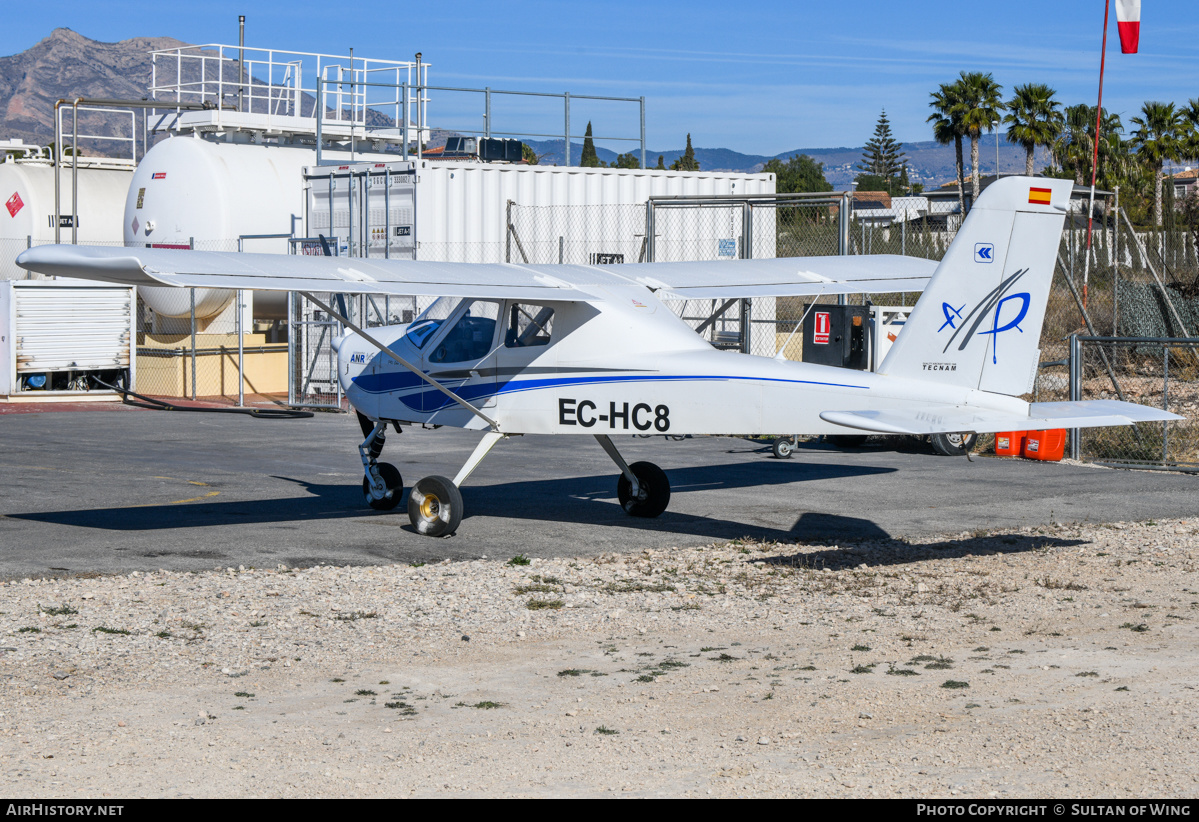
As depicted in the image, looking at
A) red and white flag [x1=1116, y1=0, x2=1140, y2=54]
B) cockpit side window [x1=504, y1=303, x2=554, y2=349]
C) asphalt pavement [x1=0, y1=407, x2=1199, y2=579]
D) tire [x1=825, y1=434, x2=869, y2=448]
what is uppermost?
red and white flag [x1=1116, y1=0, x2=1140, y2=54]

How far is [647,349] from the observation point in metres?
10.7

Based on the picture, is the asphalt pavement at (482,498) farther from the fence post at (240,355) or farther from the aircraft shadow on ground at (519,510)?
the fence post at (240,355)

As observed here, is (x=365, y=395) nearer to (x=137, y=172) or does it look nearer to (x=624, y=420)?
(x=624, y=420)

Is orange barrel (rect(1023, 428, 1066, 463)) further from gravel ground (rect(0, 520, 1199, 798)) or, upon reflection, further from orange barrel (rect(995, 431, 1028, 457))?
gravel ground (rect(0, 520, 1199, 798))

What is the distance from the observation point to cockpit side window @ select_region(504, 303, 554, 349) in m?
11.2

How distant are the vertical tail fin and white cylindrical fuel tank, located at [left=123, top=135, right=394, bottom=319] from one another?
17.7m

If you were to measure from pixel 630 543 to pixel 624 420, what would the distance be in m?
1.04

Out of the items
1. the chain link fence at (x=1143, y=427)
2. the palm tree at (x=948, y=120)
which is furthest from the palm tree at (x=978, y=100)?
the chain link fence at (x=1143, y=427)

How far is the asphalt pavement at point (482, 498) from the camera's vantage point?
1070cm

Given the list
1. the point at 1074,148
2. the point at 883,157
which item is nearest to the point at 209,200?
the point at 1074,148

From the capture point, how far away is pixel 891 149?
16450 centimetres

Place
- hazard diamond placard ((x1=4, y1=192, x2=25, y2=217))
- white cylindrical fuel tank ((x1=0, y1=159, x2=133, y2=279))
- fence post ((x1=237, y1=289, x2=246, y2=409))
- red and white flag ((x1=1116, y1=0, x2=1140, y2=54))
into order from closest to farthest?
red and white flag ((x1=1116, y1=0, x2=1140, y2=54)), fence post ((x1=237, y1=289, x2=246, y2=409)), white cylindrical fuel tank ((x1=0, y1=159, x2=133, y2=279)), hazard diamond placard ((x1=4, y1=192, x2=25, y2=217))

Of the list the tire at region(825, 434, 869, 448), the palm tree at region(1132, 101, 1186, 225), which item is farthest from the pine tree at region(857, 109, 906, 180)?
the tire at region(825, 434, 869, 448)

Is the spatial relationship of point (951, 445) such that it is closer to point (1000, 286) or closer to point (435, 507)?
point (1000, 286)
